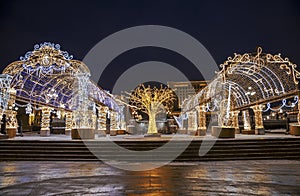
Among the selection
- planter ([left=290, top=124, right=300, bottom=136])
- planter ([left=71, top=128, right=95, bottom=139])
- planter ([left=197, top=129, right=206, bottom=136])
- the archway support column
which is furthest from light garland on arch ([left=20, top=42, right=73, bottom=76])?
the archway support column

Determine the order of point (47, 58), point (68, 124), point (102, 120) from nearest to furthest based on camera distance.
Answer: point (47, 58) → point (102, 120) → point (68, 124)

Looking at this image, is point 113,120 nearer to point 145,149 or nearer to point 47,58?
point 47,58

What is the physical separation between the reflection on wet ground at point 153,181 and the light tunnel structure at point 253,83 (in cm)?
883

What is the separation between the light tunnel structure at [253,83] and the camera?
53.2 ft

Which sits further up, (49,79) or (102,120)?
(49,79)

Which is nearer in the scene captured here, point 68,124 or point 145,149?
point 145,149

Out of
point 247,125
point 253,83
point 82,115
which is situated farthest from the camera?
point 247,125

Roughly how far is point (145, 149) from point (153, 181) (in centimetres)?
528

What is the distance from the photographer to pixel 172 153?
1099 cm

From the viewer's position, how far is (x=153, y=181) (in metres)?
6.47

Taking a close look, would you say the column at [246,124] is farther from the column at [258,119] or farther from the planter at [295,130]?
the planter at [295,130]

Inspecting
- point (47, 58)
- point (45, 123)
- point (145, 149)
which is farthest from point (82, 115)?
point (45, 123)

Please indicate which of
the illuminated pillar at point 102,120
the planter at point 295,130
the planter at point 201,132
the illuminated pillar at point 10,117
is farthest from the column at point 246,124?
the illuminated pillar at point 10,117

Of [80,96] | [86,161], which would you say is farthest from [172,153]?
[80,96]
